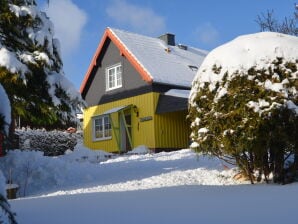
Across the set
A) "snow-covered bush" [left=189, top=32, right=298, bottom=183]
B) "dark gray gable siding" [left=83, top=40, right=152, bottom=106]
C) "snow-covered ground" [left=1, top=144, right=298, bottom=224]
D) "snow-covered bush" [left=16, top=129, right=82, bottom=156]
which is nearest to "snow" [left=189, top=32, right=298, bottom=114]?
"snow-covered bush" [left=189, top=32, right=298, bottom=183]

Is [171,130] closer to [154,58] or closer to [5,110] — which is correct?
[154,58]

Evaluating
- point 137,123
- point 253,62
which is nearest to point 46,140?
point 137,123

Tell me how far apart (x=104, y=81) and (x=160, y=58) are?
3562 millimetres

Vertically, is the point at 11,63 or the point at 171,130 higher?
the point at 11,63

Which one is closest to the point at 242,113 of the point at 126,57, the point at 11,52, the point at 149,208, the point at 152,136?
the point at 149,208

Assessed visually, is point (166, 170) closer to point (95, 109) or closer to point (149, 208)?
point (149, 208)

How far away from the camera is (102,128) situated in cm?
2327

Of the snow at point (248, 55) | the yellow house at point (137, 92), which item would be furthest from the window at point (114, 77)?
the snow at point (248, 55)

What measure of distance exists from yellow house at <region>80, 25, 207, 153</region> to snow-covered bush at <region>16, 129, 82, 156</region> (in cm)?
114

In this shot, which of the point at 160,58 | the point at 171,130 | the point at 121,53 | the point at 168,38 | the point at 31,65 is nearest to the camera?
the point at 31,65

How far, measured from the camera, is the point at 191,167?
10352 mm

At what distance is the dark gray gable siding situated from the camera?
21250mm

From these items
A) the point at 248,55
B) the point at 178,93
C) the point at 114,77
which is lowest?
the point at 248,55

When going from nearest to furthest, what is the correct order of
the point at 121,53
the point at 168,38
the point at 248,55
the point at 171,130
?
the point at 248,55, the point at 171,130, the point at 121,53, the point at 168,38
